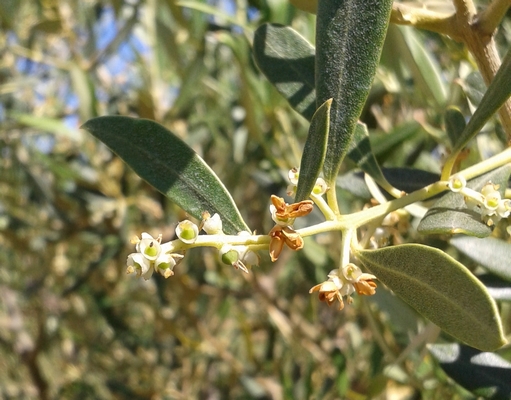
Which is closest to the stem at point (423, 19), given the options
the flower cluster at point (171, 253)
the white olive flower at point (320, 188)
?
the white olive flower at point (320, 188)

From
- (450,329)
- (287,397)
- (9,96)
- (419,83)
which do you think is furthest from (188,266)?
(450,329)

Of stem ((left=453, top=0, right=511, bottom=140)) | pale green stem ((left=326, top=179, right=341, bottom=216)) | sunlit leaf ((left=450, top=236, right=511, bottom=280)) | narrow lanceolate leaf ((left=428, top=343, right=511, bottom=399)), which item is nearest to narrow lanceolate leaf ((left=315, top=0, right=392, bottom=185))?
pale green stem ((left=326, top=179, right=341, bottom=216))

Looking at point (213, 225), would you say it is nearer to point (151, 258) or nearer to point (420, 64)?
point (151, 258)

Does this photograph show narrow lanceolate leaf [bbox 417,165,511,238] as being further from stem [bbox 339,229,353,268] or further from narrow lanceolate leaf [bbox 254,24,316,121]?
→ narrow lanceolate leaf [bbox 254,24,316,121]

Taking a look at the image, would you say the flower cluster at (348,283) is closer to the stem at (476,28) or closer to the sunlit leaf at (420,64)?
the stem at (476,28)

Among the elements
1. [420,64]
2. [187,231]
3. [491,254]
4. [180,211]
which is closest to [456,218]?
[491,254]
